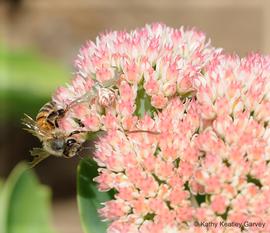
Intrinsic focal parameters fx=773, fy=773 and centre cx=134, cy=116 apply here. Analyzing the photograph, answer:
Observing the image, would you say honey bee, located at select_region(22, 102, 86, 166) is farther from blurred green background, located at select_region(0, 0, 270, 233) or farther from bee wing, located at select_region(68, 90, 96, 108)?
blurred green background, located at select_region(0, 0, 270, 233)

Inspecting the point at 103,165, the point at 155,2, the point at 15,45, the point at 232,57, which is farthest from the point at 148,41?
the point at 155,2

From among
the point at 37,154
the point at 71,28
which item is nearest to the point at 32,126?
the point at 37,154

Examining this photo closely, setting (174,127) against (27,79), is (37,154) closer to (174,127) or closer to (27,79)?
(174,127)

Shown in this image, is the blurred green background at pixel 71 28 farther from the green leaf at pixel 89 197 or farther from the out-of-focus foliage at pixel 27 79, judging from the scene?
the green leaf at pixel 89 197

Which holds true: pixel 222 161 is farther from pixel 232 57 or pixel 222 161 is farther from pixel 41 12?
pixel 41 12

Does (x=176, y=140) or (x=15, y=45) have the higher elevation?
(x=15, y=45)
